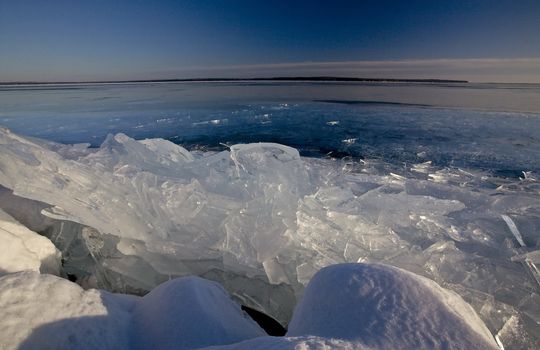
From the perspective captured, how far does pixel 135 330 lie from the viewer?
4.96 ft

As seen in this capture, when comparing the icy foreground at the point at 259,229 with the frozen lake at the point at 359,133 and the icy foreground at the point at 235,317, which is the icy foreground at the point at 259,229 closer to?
the icy foreground at the point at 235,317

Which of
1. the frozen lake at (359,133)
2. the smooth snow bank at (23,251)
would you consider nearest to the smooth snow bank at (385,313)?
the smooth snow bank at (23,251)

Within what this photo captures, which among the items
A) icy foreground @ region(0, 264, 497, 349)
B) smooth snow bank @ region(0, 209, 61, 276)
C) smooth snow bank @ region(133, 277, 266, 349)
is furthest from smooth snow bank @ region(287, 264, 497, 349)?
smooth snow bank @ region(0, 209, 61, 276)

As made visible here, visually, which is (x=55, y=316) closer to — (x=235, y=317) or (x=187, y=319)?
(x=187, y=319)

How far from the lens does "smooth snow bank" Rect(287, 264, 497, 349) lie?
113 cm

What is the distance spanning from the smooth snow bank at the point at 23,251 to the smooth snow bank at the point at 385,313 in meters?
1.65

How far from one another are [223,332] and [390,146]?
570cm

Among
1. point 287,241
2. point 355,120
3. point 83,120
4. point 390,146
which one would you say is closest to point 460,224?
point 287,241

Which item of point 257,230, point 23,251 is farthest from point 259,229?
point 23,251

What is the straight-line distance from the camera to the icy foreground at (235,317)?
3.76 ft

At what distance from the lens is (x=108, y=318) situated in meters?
1.49

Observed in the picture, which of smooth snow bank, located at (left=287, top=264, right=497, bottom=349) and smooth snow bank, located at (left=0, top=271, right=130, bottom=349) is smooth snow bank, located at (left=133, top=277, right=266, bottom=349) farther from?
smooth snow bank, located at (left=287, top=264, right=497, bottom=349)

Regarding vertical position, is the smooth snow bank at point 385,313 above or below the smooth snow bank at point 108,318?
above

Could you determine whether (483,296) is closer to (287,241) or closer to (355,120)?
(287,241)
